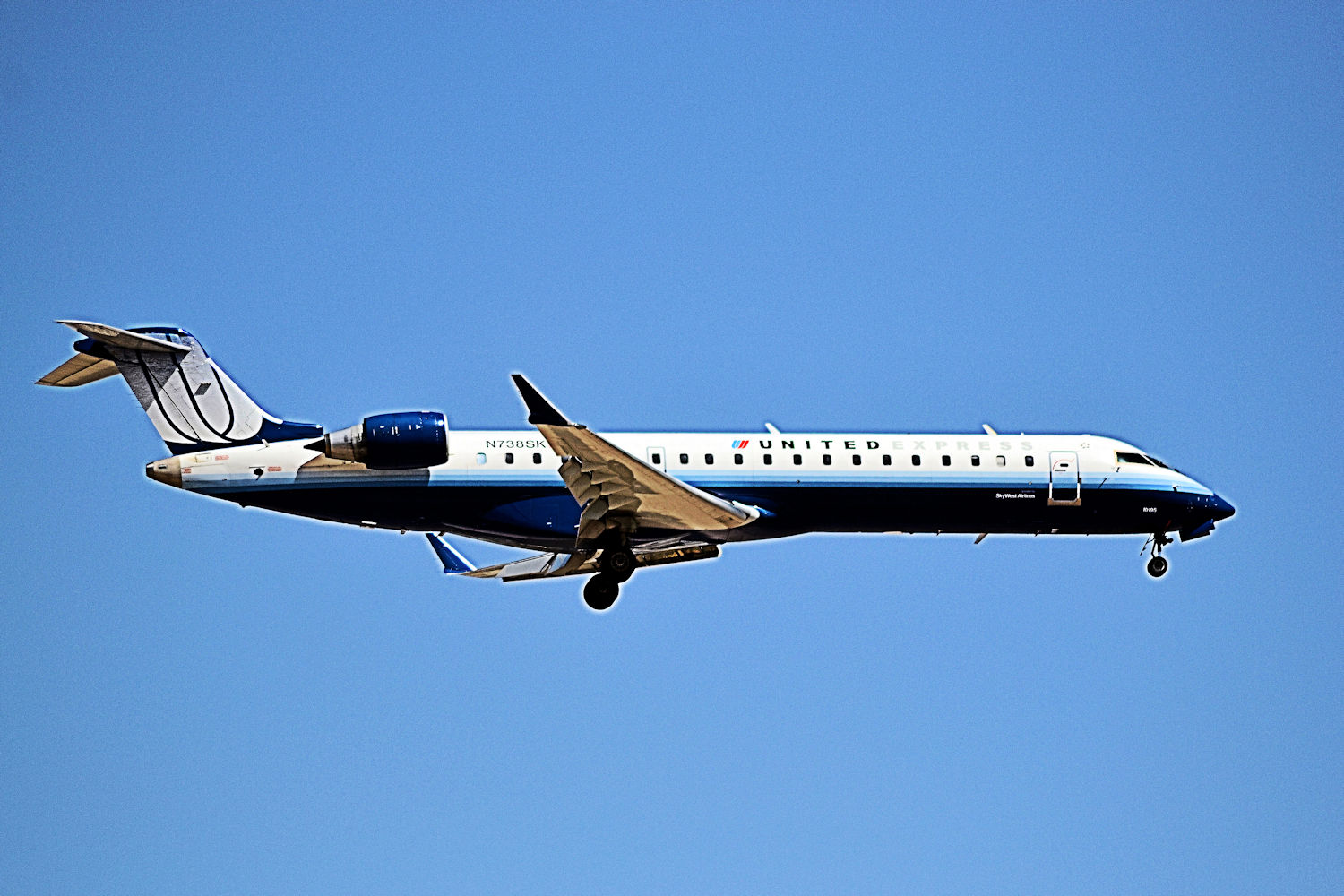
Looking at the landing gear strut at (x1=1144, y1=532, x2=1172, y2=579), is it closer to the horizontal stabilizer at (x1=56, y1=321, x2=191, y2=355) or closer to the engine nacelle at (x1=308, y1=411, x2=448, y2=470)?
the engine nacelle at (x1=308, y1=411, x2=448, y2=470)

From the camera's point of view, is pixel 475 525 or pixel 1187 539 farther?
pixel 1187 539

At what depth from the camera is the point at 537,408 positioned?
2592cm

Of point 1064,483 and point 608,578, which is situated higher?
point 1064,483

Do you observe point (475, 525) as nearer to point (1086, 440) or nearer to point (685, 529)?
point (685, 529)

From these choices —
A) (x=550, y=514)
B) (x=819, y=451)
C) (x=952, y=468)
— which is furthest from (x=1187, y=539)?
(x=550, y=514)

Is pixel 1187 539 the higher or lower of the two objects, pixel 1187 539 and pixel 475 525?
the higher

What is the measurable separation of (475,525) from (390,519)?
145cm

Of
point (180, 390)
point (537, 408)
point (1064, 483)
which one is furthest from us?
point (1064, 483)

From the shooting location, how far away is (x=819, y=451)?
31.0 m

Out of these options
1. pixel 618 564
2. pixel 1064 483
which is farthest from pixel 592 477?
pixel 1064 483

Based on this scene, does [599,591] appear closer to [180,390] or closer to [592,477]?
[592,477]

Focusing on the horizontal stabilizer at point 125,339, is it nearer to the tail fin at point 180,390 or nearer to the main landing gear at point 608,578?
the tail fin at point 180,390

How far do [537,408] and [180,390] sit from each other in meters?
7.35

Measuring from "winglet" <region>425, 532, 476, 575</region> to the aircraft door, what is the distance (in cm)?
1121
